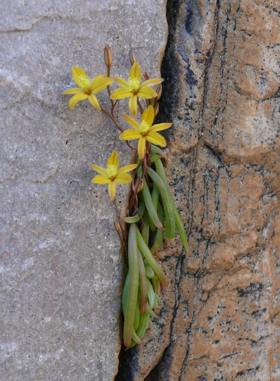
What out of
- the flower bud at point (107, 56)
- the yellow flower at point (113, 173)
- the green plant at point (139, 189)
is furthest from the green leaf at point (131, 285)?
the flower bud at point (107, 56)

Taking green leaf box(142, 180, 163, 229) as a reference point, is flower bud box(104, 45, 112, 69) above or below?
above

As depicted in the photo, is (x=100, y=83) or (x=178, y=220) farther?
(x=178, y=220)

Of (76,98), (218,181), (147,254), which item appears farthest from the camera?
(218,181)

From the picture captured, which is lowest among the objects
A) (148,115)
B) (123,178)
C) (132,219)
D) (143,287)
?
(143,287)

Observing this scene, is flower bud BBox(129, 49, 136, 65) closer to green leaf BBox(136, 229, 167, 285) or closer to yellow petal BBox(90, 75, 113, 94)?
yellow petal BBox(90, 75, 113, 94)

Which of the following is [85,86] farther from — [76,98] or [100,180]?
[100,180]

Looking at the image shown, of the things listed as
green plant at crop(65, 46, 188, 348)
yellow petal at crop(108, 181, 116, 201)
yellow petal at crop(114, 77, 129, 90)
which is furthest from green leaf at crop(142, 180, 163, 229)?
yellow petal at crop(114, 77, 129, 90)

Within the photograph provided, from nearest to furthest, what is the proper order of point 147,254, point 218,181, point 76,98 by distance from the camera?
point 76,98, point 147,254, point 218,181

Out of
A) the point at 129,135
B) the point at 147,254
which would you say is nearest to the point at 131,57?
the point at 129,135

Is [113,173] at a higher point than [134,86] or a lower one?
lower
